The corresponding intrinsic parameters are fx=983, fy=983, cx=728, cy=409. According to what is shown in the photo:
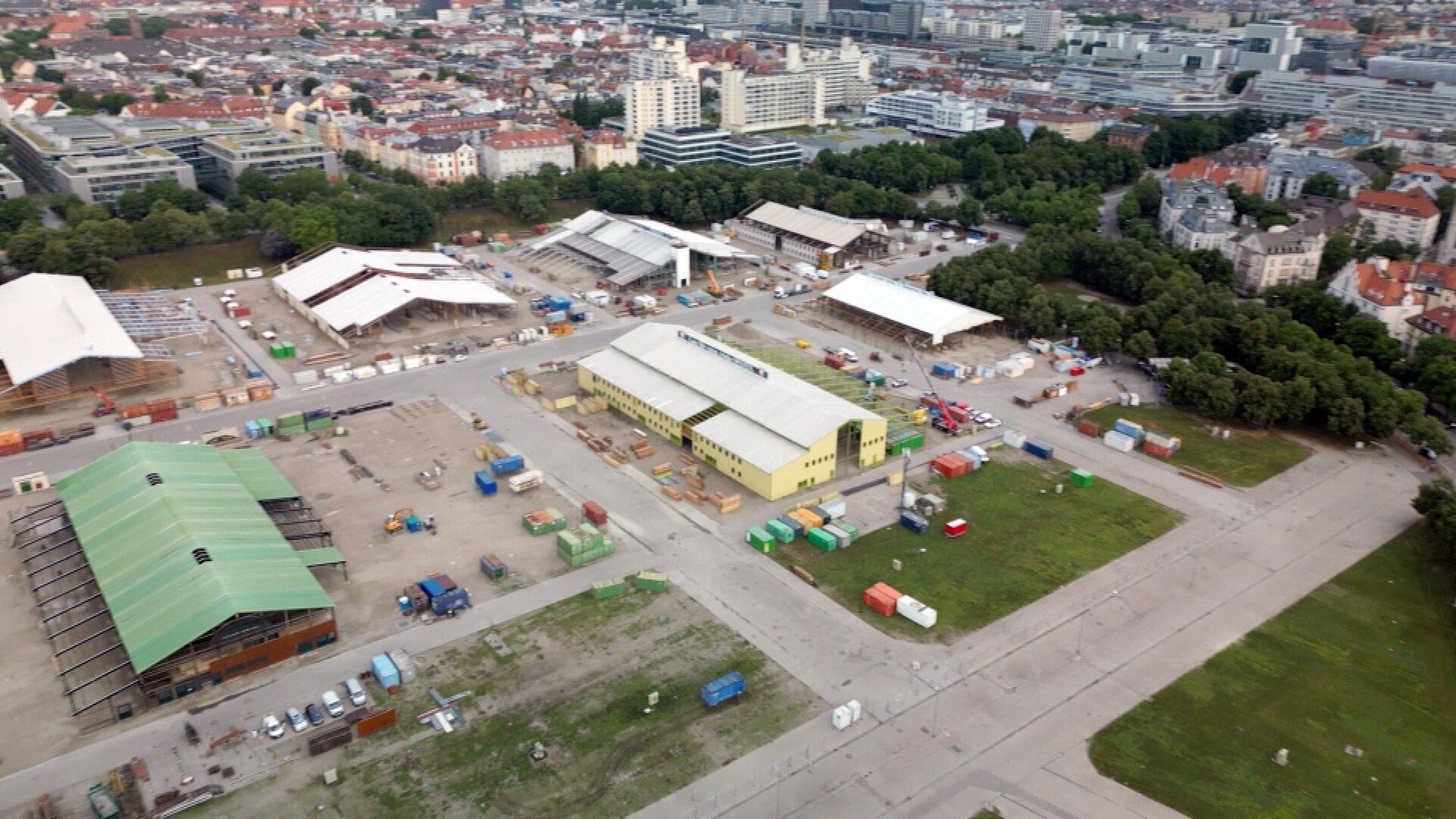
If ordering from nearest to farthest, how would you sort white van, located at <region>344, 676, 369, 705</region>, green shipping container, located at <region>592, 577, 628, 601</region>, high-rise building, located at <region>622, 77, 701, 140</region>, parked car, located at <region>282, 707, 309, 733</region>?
1. parked car, located at <region>282, 707, 309, 733</region>
2. white van, located at <region>344, 676, 369, 705</region>
3. green shipping container, located at <region>592, 577, 628, 601</region>
4. high-rise building, located at <region>622, 77, 701, 140</region>

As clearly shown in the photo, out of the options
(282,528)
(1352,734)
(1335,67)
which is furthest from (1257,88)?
(282,528)

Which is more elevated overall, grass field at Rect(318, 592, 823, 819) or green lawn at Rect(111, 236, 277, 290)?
green lawn at Rect(111, 236, 277, 290)

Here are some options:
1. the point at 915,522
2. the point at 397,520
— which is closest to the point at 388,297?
the point at 397,520

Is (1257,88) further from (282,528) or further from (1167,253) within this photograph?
(282,528)

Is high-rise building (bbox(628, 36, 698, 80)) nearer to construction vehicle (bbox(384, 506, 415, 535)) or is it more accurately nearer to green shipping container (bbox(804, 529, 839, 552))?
construction vehicle (bbox(384, 506, 415, 535))

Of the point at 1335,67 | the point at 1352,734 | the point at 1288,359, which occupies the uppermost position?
the point at 1335,67

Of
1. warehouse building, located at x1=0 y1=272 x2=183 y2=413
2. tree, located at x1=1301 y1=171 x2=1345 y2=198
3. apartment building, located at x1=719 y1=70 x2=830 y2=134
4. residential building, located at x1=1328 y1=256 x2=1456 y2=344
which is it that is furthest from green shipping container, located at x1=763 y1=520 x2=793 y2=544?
apartment building, located at x1=719 y1=70 x2=830 y2=134

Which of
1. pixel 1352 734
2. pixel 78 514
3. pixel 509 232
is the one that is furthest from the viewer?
pixel 509 232

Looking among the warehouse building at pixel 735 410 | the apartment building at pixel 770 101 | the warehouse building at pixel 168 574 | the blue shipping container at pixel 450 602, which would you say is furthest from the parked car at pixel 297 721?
the apartment building at pixel 770 101
